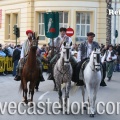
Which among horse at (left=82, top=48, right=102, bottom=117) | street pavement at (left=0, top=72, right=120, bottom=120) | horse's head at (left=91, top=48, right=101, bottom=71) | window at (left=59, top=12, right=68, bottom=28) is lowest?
street pavement at (left=0, top=72, right=120, bottom=120)

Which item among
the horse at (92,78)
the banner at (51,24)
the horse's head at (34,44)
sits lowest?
the horse at (92,78)

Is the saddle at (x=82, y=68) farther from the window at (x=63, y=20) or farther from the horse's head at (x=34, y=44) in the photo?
the window at (x=63, y=20)

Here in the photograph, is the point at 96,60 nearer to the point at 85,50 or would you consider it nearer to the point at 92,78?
the point at 92,78

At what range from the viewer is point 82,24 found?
4288 centimetres

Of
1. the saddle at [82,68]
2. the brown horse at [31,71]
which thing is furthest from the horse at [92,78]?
the brown horse at [31,71]

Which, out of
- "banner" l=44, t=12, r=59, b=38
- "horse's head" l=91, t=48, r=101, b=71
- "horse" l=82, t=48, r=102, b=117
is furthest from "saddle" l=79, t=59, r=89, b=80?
"banner" l=44, t=12, r=59, b=38

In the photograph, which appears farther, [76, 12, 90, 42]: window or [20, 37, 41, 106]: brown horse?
[76, 12, 90, 42]: window

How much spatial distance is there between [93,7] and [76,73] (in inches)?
1174

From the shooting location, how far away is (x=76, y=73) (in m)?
13.1

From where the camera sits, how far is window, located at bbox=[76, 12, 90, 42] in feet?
140

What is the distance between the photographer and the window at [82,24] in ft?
140

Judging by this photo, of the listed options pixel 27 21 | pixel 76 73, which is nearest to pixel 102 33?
pixel 27 21

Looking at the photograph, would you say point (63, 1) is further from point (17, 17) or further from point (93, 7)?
point (17, 17)

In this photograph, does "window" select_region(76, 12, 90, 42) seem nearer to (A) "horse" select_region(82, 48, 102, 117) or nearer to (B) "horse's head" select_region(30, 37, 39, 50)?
(B) "horse's head" select_region(30, 37, 39, 50)
